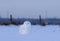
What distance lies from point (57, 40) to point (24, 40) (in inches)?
49.2

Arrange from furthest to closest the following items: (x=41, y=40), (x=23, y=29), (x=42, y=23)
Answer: (x=42, y=23) → (x=23, y=29) → (x=41, y=40)

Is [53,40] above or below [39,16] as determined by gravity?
below

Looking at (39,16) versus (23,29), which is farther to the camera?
(39,16)

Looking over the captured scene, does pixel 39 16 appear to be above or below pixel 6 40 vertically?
above

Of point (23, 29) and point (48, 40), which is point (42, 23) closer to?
point (23, 29)

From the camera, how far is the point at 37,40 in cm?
674

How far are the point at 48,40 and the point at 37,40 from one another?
42 centimetres

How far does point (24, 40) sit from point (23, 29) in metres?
3.32

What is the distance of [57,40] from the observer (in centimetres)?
675

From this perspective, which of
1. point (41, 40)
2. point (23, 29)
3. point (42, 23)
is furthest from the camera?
point (42, 23)

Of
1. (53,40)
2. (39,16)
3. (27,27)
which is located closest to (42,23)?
(39,16)

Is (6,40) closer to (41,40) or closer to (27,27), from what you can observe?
(41,40)

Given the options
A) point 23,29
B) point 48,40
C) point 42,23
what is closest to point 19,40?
point 48,40

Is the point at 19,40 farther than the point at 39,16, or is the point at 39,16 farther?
the point at 39,16
